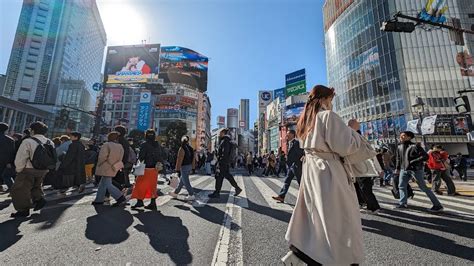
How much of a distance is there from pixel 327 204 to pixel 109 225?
3226mm

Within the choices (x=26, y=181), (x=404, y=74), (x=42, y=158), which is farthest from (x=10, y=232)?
(x=404, y=74)

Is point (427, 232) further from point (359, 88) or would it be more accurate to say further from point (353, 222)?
point (359, 88)

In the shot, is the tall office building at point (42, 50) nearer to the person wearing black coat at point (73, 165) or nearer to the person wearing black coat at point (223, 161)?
the person wearing black coat at point (73, 165)

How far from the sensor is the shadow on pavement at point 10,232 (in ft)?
8.94

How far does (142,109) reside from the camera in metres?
46.1

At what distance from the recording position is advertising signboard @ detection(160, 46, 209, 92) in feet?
194

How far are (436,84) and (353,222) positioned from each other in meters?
56.9

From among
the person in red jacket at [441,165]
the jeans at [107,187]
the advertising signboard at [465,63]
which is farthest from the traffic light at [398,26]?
the advertising signboard at [465,63]

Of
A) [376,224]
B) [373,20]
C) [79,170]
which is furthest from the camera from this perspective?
[373,20]

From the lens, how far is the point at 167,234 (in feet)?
10.3

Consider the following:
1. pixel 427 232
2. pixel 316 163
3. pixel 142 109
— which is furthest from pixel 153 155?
pixel 142 109

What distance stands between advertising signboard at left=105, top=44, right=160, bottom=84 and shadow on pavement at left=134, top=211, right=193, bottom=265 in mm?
40415

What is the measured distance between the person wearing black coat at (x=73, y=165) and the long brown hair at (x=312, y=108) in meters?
6.09

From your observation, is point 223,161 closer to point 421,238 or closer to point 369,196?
point 369,196
